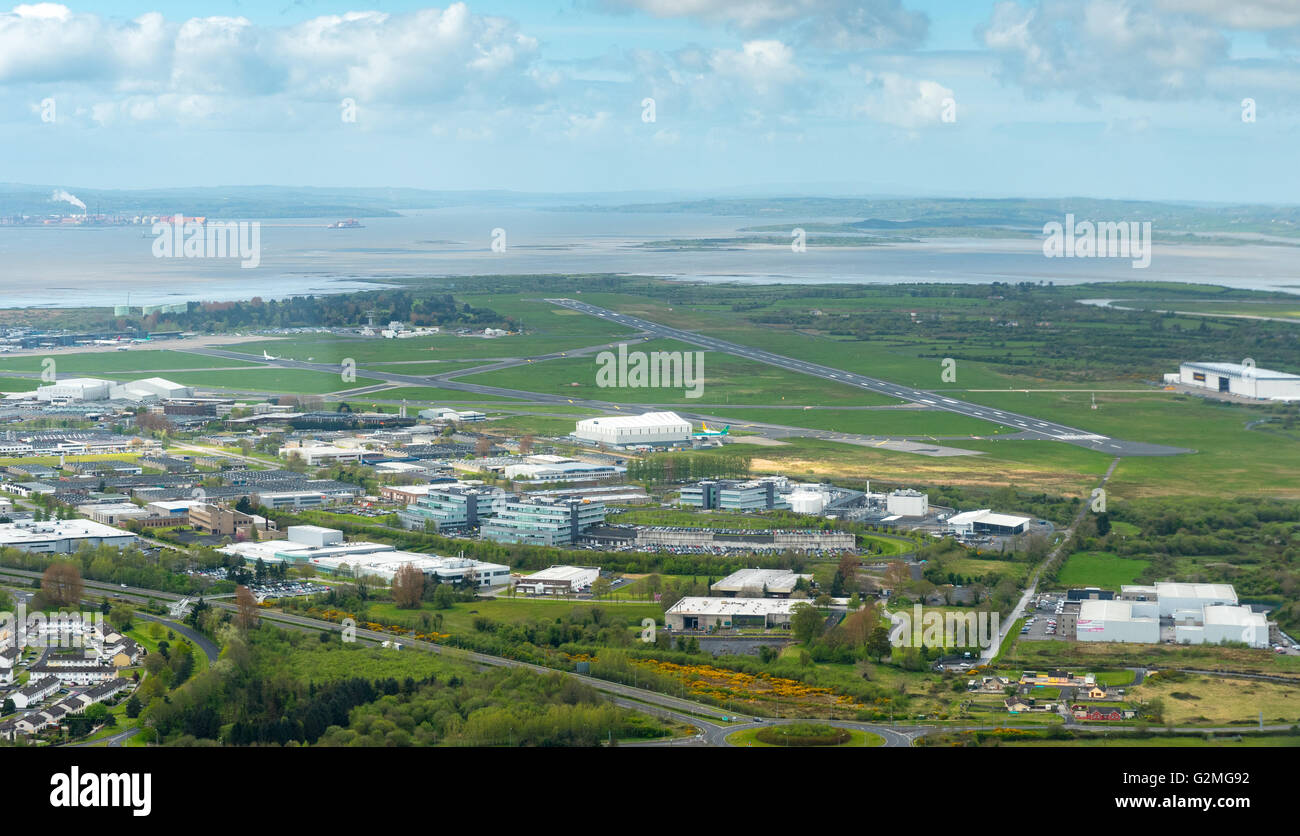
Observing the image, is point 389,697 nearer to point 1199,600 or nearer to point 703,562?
point 703,562

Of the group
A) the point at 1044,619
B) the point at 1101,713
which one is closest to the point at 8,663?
the point at 1101,713

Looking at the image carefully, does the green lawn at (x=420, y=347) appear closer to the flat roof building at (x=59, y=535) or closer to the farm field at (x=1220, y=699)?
the flat roof building at (x=59, y=535)

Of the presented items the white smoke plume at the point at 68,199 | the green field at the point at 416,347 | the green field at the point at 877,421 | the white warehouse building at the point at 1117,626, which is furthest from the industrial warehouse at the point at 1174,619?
the white smoke plume at the point at 68,199

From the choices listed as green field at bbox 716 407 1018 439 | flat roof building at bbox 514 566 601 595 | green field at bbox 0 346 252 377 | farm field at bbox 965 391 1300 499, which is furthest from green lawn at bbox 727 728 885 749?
green field at bbox 0 346 252 377

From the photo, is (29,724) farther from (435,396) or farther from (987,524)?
(435,396)

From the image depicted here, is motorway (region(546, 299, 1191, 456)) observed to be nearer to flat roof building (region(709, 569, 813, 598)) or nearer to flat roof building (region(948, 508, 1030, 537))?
flat roof building (region(948, 508, 1030, 537))

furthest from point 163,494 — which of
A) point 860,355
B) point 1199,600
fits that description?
point 860,355
